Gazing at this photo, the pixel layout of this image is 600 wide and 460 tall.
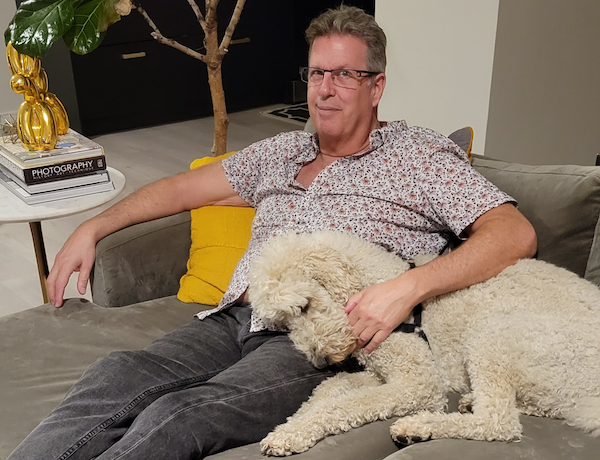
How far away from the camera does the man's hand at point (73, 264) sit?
1.89 m

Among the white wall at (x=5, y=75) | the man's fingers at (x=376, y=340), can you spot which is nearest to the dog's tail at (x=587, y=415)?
the man's fingers at (x=376, y=340)

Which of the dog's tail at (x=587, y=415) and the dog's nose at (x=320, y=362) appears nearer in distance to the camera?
the dog's tail at (x=587, y=415)

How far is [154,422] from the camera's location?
1285 mm

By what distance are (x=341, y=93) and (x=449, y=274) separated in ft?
1.93

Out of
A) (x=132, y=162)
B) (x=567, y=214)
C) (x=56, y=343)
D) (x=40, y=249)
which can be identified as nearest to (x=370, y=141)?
(x=567, y=214)

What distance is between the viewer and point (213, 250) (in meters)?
2.02

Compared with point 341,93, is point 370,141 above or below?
below

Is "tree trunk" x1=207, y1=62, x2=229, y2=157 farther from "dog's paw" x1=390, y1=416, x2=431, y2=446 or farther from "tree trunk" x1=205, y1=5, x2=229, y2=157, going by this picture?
"dog's paw" x1=390, y1=416, x2=431, y2=446

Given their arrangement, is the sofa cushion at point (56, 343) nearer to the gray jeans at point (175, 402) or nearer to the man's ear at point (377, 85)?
the gray jeans at point (175, 402)

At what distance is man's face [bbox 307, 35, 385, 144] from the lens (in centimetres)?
178

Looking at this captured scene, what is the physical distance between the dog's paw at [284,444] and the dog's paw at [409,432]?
169mm

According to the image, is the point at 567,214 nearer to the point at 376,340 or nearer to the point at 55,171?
the point at 376,340

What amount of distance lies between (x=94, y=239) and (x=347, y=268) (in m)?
0.85

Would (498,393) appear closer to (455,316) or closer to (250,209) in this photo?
(455,316)
